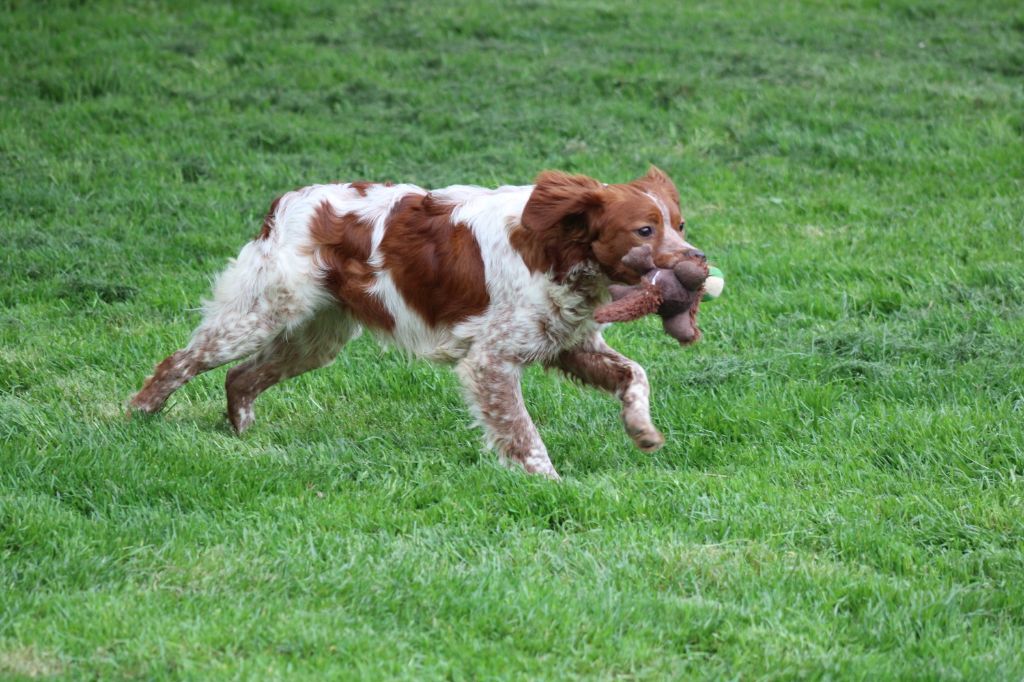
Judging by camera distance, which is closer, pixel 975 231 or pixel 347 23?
pixel 975 231

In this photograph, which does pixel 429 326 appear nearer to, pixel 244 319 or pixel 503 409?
pixel 503 409

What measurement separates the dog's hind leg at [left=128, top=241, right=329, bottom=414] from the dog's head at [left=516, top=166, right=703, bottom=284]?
117 cm

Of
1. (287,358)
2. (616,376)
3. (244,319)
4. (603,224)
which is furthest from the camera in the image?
(287,358)

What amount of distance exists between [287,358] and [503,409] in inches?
52.4

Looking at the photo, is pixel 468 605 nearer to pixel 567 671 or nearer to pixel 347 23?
pixel 567 671

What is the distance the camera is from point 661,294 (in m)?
5.43

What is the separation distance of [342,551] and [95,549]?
0.87m

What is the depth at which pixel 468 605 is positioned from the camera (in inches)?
174

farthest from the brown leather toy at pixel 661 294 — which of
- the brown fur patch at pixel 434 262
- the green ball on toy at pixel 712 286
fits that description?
the brown fur patch at pixel 434 262

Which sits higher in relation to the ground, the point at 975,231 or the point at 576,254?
the point at 576,254

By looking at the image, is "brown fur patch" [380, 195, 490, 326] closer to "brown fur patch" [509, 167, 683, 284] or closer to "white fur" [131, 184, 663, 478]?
"white fur" [131, 184, 663, 478]

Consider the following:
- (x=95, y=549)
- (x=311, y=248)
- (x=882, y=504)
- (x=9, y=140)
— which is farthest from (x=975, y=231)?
(x=9, y=140)

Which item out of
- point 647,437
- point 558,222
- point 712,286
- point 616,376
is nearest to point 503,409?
point 616,376

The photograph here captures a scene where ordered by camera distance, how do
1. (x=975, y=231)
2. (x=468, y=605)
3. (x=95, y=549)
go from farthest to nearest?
(x=975, y=231) < (x=95, y=549) < (x=468, y=605)
